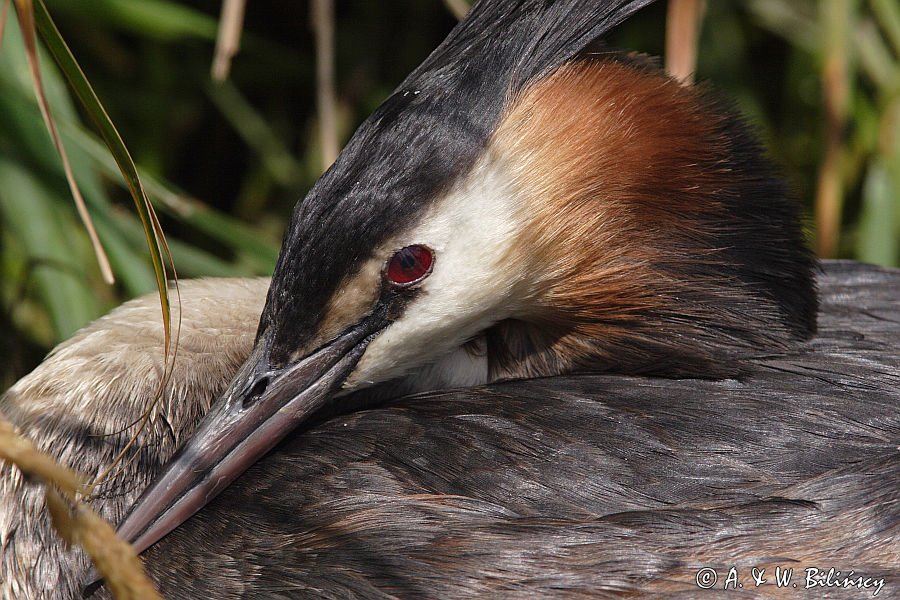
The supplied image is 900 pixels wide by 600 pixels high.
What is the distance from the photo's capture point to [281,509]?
187cm

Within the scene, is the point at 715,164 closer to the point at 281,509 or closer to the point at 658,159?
the point at 658,159

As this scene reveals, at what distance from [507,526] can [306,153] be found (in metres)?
2.53

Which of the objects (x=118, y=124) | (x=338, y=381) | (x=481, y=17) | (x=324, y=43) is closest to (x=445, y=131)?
(x=481, y=17)

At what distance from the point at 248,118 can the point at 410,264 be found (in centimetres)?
210

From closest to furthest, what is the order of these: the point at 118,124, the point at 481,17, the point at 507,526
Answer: the point at 507,526
the point at 481,17
the point at 118,124

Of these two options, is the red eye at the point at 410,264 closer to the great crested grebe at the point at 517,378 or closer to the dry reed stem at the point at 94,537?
the great crested grebe at the point at 517,378

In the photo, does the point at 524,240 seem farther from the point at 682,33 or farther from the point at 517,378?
the point at 682,33

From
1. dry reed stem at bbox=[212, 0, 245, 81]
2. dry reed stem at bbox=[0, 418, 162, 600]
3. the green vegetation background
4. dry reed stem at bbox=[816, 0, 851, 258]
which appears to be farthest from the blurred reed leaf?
dry reed stem at bbox=[0, 418, 162, 600]

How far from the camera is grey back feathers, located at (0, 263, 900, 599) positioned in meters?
1.75

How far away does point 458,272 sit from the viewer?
198 cm

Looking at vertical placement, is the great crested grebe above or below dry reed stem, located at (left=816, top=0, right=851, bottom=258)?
below

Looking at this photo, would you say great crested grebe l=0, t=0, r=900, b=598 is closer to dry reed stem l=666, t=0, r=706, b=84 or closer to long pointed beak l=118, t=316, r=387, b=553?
long pointed beak l=118, t=316, r=387, b=553

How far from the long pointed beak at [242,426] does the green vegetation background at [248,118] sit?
702mm

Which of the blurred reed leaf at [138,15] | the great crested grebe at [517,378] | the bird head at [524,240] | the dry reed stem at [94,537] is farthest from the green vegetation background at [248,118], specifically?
the dry reed stem at [94,537]
